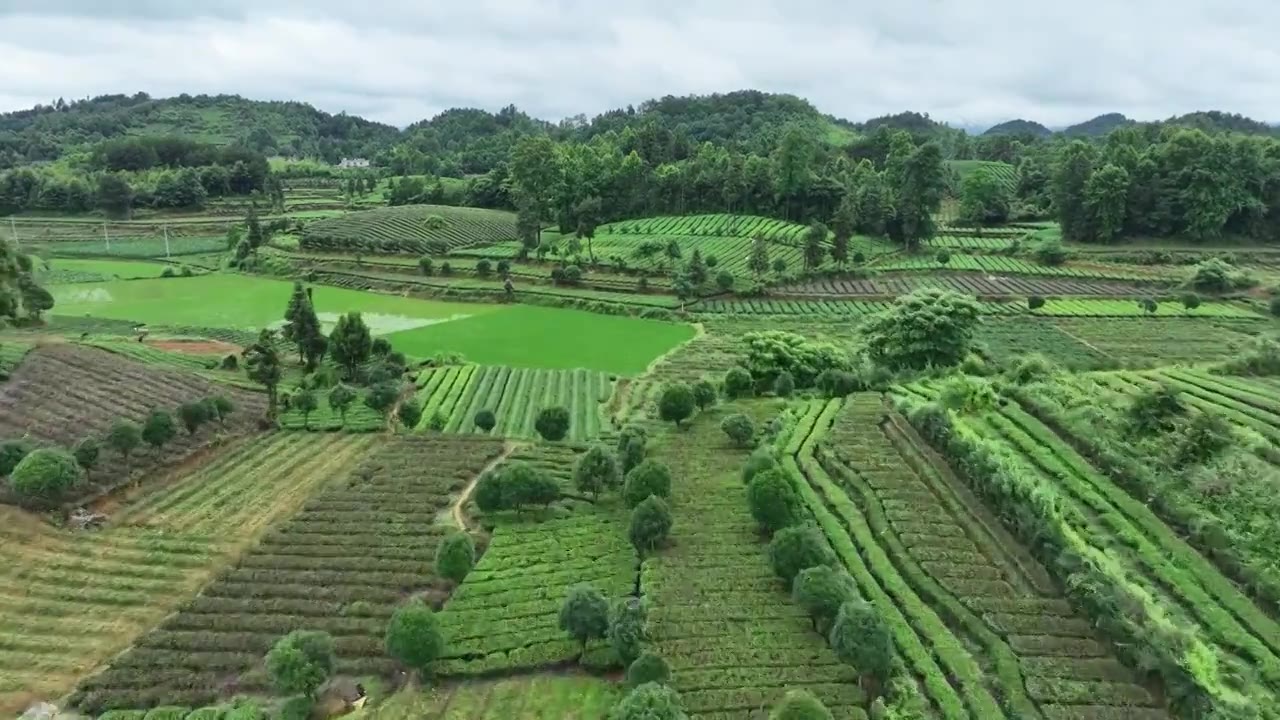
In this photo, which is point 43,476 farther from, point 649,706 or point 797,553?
point 797,553

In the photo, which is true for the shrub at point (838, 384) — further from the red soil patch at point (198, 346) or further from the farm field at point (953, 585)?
the red soil patch at point (198, 346)

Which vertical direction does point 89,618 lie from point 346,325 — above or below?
below

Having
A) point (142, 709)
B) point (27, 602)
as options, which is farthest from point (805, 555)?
point (27, 602)

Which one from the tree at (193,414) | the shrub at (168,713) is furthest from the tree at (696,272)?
the shrub at (168,713)

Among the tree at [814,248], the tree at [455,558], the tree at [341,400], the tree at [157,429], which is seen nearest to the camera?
the tree at [455,558]

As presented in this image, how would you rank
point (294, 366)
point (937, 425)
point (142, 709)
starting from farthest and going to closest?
point (294, 366)
point (937, 425)
point (142, 709)

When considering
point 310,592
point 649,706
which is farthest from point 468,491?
point 649,706

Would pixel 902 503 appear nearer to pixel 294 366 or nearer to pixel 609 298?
pixel 294 366
